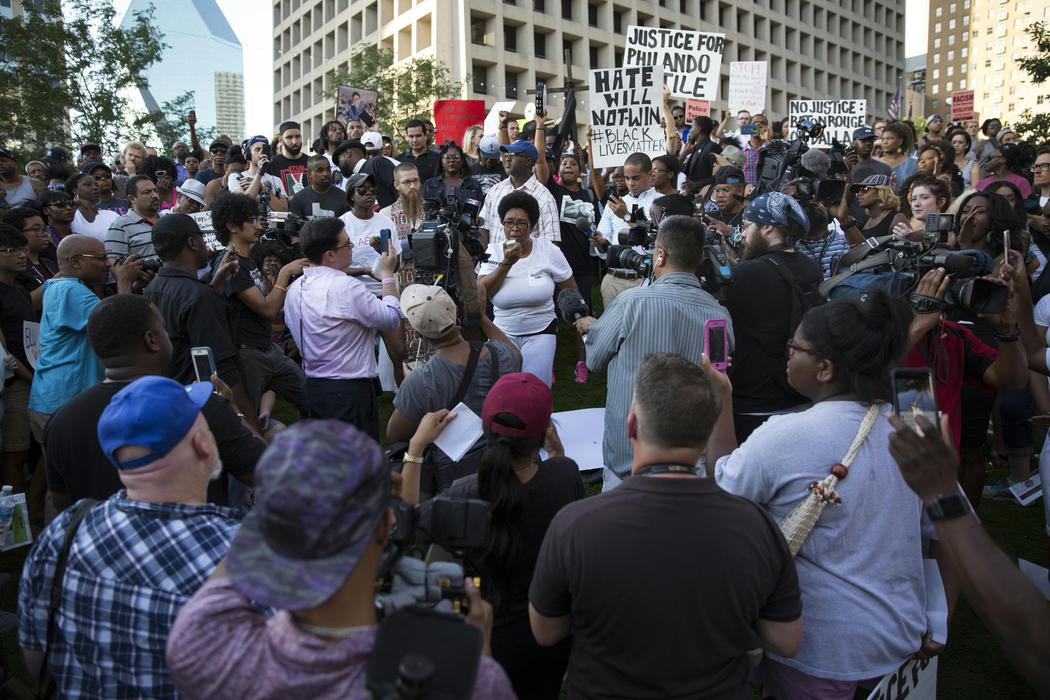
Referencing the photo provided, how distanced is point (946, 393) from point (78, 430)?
392 centimetres

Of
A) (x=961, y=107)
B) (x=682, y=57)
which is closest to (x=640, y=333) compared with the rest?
(x=682, y=57)

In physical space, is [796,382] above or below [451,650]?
above

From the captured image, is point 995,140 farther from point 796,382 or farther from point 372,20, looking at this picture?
point 372,20

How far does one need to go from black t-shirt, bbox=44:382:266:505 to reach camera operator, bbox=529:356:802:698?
1.42 meters

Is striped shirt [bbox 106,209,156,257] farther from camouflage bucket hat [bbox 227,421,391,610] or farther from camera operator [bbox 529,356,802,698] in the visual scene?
camouflage bucket hat [bbox 227,421,391,610]

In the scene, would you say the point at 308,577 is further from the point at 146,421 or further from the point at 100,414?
the point at 100,414

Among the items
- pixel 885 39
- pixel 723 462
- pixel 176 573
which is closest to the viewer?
pixel 176 573

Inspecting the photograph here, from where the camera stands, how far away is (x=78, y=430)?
2896mm

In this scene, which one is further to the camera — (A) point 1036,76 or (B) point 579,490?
(A) point 1036,76

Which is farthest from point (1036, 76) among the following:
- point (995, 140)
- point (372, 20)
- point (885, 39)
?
point (885, 39)

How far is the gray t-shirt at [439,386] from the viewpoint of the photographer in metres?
3.42

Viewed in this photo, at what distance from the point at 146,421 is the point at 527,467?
1.21 meters

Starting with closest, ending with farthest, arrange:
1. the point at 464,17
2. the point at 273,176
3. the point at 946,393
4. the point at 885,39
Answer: the point at 946,393 < the point at 273,176 < the point at 464,17 < the point at 885,39

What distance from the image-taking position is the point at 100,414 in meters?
2.90
